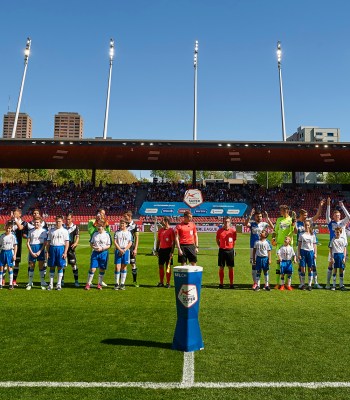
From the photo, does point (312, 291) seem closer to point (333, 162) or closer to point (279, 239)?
point (279, 239)

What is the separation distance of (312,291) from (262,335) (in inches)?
193

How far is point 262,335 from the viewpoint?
6512mm

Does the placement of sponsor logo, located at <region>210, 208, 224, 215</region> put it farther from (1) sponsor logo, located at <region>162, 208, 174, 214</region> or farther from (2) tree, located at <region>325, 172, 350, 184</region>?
(2) tree, located at <region>325, 172, 350, 184</region>

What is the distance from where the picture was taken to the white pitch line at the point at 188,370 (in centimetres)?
457

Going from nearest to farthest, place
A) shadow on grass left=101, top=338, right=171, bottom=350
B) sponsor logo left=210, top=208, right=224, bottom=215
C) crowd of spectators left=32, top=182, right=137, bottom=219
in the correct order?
shadow on grass left=101, top=338, right=171, bottom=350 → sponsor logo left=210, top=208, right=224, bottom=215 → crowd of spectators left=32, top=182, right=137, bottom=219

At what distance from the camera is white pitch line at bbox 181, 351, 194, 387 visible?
4566 millimetres

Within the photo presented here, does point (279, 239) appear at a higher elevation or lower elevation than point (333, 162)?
lower

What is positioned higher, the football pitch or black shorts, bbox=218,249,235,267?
black shorts, bbox=218,249,235,267

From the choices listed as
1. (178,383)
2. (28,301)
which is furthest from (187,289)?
(28,301)

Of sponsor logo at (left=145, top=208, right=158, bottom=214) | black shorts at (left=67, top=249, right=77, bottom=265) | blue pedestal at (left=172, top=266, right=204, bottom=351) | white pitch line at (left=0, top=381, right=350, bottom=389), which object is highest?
sponsor logo at (left=145, top=208, right=158, bottom=214)

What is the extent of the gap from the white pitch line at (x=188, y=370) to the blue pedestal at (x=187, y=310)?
165 millimetres

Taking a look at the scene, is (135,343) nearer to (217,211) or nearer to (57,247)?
(57,247)

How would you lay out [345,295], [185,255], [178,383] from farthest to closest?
1. [185,255]
2. [345,295]
3. [178,383]

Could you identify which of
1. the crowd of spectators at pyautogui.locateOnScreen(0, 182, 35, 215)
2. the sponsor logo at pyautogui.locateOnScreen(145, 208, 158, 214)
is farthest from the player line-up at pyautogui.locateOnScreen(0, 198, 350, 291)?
the crowd of spectators at pyautogui.locateOnScreen(0, 182, 35, 215)
